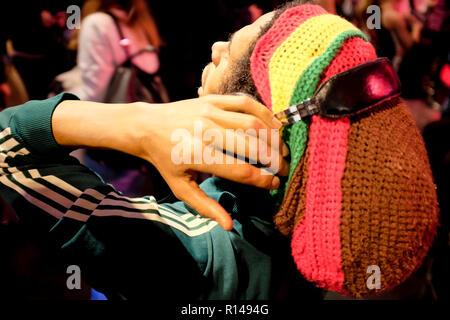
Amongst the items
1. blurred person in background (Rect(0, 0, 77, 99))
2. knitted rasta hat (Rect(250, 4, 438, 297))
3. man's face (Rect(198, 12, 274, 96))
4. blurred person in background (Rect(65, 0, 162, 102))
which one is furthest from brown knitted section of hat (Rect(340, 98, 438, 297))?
blurred person in background (Rect(0, 0, 77, 99))

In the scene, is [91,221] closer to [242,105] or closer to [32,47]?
[242,105]

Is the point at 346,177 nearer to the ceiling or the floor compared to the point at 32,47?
nearer to the floor

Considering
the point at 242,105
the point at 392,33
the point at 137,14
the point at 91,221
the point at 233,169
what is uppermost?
the point at 137,14

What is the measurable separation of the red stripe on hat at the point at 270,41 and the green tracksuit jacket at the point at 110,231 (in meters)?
0.34

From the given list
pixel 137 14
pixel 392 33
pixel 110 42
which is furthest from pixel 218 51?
pixel 392 33

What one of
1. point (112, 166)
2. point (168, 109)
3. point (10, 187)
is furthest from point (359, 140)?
point (112, 166)

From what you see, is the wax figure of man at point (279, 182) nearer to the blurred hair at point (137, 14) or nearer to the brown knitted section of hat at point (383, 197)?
the brown knitted section of hat at point (383, 197)

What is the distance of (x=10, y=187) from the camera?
79 cm

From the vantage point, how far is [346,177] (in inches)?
27.5

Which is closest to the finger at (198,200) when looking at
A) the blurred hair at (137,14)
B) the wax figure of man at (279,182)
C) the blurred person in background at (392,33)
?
the wax figure of man at (279,182)

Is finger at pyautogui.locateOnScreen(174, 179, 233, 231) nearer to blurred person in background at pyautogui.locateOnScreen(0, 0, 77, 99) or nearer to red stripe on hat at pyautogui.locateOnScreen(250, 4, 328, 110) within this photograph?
red stripe on hat at pyautogui.locateOnScreen(250, 4, 328, 110)

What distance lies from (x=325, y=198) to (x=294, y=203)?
0.25 feet

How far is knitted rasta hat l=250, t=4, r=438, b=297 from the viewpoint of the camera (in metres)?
0.70
